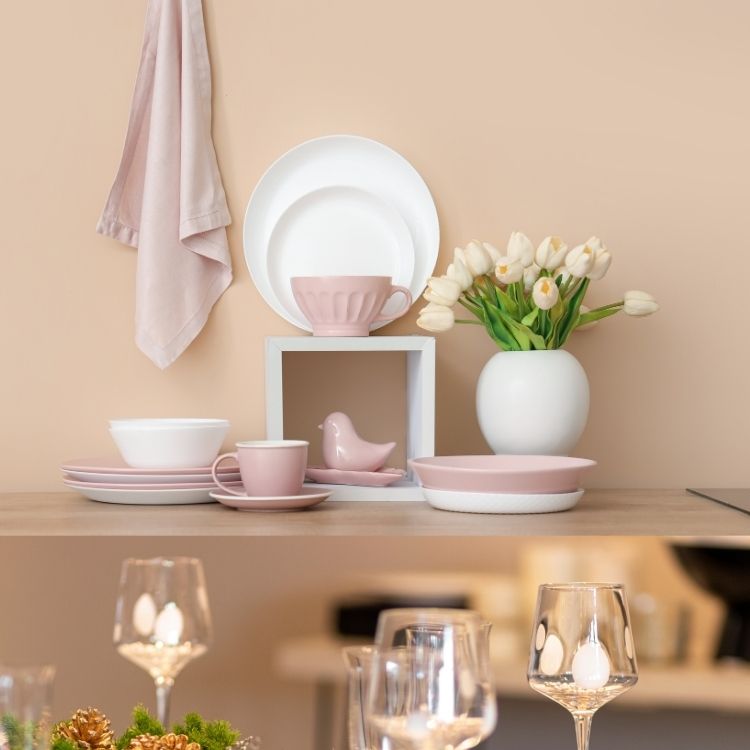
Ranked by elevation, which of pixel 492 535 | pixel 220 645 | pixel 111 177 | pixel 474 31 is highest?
pixel 474 31

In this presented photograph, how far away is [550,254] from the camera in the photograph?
1.56 meters

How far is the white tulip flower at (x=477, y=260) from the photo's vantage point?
158 centimetres

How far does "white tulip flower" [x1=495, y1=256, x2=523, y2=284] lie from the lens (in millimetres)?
1547

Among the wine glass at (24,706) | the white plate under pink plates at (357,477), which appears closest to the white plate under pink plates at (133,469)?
the white plate under pink plates at (357,477)

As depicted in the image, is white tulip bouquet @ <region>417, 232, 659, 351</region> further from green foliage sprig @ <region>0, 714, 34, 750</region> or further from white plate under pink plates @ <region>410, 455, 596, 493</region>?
green foliage sprig @ <region>0, 714, 34, 750</region>

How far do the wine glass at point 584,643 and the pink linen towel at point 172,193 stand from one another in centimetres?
99

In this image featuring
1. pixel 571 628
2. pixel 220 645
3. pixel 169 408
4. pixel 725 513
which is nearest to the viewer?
pixel 571 628

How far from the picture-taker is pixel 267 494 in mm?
1392

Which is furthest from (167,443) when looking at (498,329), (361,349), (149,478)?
(498,329)

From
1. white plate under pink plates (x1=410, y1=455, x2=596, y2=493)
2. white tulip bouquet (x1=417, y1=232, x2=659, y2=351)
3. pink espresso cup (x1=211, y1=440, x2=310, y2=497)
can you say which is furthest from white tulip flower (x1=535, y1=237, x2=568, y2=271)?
pink espresso cup (x1=211, y1=440, x2=310, y2=497)

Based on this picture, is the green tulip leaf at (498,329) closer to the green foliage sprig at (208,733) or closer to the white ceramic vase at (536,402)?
the white ceramic vase at (536,402)

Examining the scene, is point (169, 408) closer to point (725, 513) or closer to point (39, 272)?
point (39, 272)

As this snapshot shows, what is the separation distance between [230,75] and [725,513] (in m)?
1.05

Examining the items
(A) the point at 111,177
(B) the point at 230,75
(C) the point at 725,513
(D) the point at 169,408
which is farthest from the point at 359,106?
(C) the point at 725,513
